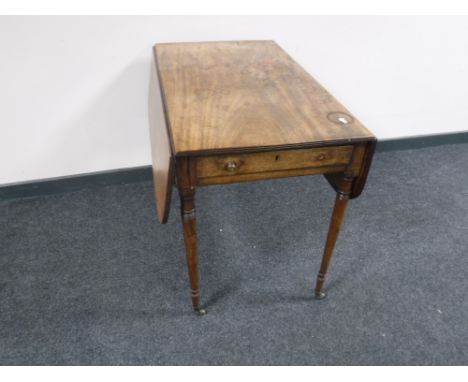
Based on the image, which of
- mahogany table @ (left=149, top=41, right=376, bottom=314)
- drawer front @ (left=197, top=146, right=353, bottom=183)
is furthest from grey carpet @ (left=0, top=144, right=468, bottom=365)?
drawer front @ (left=197, top=146, right=353, bottom=183)

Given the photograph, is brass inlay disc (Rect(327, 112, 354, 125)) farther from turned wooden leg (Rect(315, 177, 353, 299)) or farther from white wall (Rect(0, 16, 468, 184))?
white wall (Rect(0, 16, 468, 184))

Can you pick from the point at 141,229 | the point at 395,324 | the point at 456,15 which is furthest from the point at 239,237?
the point at 456,15

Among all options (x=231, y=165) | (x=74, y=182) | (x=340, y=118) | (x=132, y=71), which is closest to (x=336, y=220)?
(x=340, y=118)

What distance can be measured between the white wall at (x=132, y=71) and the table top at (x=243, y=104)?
19 cm

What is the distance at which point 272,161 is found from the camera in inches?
37.6

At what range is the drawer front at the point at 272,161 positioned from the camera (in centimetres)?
92

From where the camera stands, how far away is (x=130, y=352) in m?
1.20

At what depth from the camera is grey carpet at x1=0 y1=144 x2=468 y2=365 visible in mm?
1223

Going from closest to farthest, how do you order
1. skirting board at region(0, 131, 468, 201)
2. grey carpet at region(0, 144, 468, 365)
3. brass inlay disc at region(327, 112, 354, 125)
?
1. brass inlay disc at region(327, 112, 354, 125)
2. grey carpet at region(0, 144, 468, 365)
3. skirting board at region(0, 131, 468, 201)

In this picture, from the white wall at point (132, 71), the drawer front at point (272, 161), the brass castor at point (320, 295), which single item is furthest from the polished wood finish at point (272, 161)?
the white wall at point (132, 71)

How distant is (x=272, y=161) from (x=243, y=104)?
0.22 meters

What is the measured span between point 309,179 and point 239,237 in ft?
1.90

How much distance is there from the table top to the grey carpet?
0.67 meters

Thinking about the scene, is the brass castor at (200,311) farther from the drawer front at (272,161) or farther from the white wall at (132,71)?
the white wall at (132,71)
